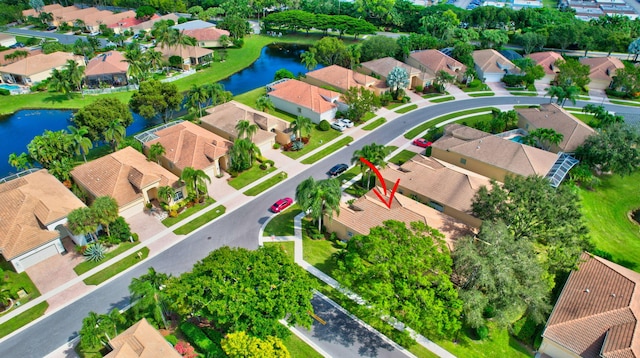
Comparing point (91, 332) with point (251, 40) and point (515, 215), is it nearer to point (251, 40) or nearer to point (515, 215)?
point (515, 215)

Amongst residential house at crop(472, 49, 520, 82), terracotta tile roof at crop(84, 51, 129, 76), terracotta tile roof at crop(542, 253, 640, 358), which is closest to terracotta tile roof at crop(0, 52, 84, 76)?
Answer: terracotta tile roof at crop(84, 51, 129, 76)

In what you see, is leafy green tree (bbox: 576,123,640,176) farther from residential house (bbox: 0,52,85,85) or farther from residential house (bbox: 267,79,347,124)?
residential house (bbox: 0,52,85,85)

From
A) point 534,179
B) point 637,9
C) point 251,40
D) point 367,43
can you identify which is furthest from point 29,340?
point 637,9

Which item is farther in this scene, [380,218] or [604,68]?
[604,68]

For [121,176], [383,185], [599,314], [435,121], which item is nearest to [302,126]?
[383,185]

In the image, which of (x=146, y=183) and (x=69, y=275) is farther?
(x=146, y=183)

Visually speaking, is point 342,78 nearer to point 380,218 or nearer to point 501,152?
point 501,152
